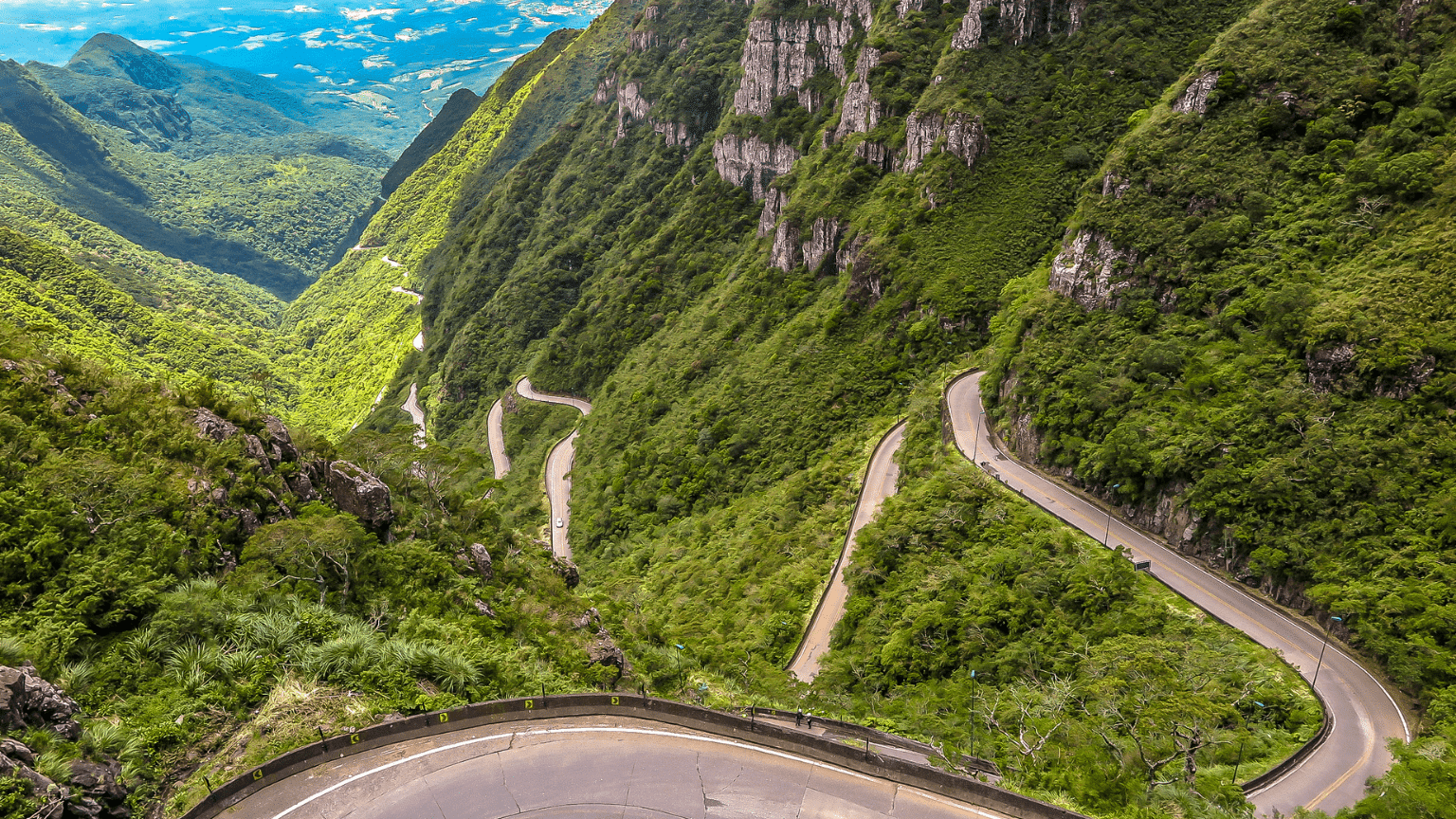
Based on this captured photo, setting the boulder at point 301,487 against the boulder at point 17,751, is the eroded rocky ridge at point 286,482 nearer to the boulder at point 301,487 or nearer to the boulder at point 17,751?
the boulder at point 301,487

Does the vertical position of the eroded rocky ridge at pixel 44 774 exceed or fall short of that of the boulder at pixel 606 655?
it exceeds it

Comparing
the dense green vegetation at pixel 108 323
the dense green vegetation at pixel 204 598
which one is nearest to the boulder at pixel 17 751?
the dense green vegetation at pixel 204 598

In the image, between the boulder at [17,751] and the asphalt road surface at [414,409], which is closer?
the boulder at [17,751]

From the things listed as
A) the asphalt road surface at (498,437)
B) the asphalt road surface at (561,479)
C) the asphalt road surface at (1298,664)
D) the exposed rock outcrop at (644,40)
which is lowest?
the asphalt road surface at (498,437)

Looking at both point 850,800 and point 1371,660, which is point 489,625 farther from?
point 1371,660

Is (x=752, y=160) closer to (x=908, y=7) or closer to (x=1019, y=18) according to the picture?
(x=908, y=7)

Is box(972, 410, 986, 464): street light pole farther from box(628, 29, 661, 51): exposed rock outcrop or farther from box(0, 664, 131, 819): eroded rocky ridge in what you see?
box(628, 29, 661, 51): exposed rock outcrop

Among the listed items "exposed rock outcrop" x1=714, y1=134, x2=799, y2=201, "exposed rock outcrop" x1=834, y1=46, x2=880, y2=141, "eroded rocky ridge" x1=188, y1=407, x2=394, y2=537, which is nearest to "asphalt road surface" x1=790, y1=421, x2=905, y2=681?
"eroded rocky ridge" x1=188, y1=407, x2=394, y2=537

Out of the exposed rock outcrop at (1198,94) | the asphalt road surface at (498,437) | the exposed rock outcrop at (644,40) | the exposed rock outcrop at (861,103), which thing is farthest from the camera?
the exposed rock outcrop at (644,40)
